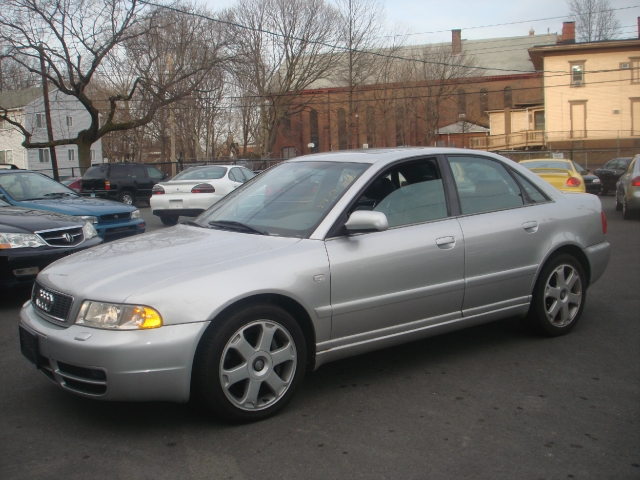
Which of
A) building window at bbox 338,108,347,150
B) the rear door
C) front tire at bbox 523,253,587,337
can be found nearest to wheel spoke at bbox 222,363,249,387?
the rear door

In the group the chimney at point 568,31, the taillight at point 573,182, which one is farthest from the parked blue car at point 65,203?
the chimney at point 568,31

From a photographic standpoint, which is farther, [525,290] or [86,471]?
[525,290]

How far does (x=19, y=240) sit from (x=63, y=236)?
48 cm

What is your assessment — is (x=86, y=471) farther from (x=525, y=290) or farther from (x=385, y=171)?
(x=525, y=290)

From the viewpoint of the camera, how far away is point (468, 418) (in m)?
3.82

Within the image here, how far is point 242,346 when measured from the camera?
3.70 m

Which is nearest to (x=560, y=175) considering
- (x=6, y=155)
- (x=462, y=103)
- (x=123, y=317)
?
(x=123, y=317)

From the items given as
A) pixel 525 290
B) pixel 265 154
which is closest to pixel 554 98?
pixel 265 154

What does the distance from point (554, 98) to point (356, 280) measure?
4863cm

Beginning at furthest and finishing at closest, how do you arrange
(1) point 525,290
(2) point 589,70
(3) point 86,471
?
(2) point 589,70, (1) point 525,290, (3) point 86,471

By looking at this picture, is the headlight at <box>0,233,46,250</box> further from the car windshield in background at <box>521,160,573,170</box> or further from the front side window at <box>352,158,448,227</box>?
the car windshield in background at <box>521,160,573,170</box>

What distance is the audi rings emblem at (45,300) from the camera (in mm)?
3913

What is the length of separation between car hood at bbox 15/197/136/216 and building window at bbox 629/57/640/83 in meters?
45.8

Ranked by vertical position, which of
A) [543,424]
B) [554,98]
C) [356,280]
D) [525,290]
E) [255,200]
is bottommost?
[543,424]
